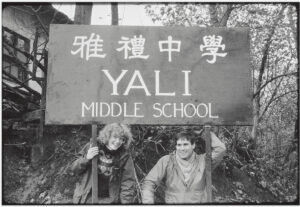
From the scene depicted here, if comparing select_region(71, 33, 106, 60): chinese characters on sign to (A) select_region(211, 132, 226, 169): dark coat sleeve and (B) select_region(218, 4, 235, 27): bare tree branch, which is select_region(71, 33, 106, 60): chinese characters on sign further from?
(B) select_region(218, 4, 235, 27): bare tree branch

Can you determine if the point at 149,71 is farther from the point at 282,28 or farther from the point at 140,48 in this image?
the point at 282,28

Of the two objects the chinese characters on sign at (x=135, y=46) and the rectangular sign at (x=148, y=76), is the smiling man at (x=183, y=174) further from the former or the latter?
the chinese characters on sign at (x=135, y=46)

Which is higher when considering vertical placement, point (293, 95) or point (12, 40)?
point (12, 40)

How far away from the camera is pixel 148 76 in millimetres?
3584

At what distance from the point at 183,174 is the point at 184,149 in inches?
11.2

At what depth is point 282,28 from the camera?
6.24 metres

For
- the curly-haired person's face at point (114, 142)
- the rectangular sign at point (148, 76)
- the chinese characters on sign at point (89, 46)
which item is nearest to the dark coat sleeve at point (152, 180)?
the curly-haired person's face at point (114, 142)

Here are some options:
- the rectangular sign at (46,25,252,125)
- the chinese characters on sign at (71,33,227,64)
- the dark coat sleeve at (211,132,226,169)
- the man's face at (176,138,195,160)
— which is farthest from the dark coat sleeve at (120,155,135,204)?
the chinese characters on sign at (71,33,227,64)

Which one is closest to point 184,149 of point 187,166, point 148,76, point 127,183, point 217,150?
point 187,166

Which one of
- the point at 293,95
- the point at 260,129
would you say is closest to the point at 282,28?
the point at 293,95

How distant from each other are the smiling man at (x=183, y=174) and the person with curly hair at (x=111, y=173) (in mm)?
236

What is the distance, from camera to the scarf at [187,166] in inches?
156

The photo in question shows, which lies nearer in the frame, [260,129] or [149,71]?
[149,71]

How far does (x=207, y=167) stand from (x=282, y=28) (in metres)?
3.81
